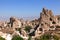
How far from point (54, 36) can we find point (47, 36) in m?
1.66

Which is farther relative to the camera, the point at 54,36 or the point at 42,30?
the point at 42,30

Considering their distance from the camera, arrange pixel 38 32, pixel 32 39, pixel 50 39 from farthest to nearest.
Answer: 1. pixel 38 32
2. pixel 32 39
3. pixel 50 39

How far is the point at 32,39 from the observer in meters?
63.5

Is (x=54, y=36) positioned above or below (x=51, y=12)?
below

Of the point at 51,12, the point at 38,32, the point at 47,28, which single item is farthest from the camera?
the point at 51,12

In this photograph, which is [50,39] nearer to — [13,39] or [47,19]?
[13,39]

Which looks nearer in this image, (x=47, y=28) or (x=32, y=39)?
(x=32, y=39)

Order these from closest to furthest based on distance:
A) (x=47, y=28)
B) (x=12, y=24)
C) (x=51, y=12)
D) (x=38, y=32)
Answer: (x=38, y=32), (x=47, y=28), (x=51, y=12), (x=12, y=24)

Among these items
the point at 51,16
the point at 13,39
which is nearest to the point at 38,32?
the point at 13,39

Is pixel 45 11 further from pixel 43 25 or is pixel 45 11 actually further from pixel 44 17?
pixel 43 25

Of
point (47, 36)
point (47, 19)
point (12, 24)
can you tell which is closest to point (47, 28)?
point (47, 19)

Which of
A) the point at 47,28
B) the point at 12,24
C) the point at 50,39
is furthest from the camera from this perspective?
the point at 12,24

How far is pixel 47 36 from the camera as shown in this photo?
2383 inches

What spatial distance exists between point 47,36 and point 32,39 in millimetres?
4691
